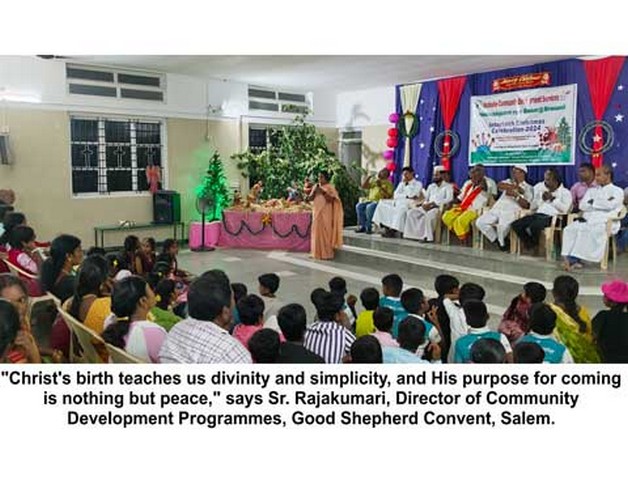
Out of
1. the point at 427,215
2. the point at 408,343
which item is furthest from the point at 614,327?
the point at 427,215

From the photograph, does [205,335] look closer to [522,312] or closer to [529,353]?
[529,353]

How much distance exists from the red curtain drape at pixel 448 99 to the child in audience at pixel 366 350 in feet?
17.8

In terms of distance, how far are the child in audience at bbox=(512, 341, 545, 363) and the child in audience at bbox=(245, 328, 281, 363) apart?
0.88 metres

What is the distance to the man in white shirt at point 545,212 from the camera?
498 centimetres

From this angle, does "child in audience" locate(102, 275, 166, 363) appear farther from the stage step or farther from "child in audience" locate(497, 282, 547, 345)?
the stage step

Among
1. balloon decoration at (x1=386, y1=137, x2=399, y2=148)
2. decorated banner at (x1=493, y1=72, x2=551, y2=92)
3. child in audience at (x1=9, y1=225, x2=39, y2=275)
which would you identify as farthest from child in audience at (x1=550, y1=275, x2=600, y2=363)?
balloon decoration at (x1=386, y1=137, x2=399, y2=148)

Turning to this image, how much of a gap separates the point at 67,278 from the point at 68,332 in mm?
490

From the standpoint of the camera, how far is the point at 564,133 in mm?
5770

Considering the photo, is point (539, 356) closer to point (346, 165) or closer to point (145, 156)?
point (145, 156)

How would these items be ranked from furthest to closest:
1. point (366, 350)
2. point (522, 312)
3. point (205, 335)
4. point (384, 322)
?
point (522, 312) < point (384, 322) < point (366, 350) < point (205, 335)

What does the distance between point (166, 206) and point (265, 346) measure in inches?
177

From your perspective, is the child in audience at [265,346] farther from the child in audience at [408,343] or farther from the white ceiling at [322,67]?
the white ceiling at [322,67]

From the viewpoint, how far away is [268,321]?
7.80 feet
